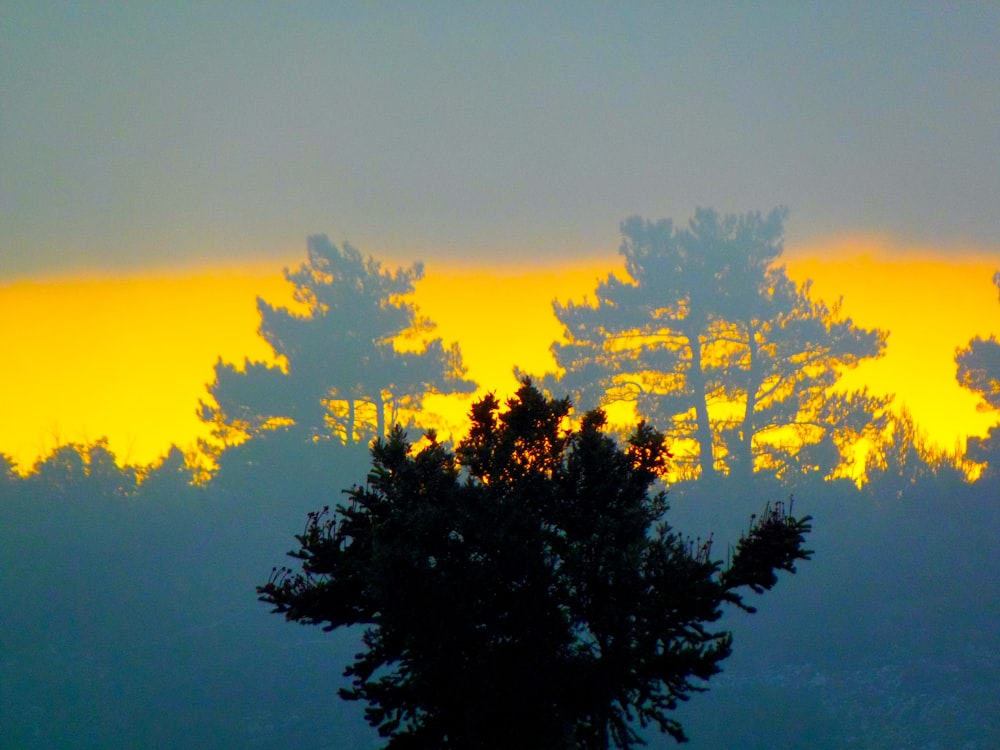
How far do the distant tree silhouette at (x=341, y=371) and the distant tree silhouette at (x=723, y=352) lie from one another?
8.52m

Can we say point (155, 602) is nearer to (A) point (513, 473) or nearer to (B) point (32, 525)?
(B) point (32, 525)

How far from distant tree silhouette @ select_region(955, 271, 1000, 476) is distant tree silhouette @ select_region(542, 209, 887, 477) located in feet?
14.6

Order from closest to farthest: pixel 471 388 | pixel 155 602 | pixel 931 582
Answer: pixel 931 582, pixel 155 602, pixel 471 388

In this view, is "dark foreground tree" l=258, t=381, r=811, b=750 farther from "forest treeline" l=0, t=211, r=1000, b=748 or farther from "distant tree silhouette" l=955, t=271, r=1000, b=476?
"distant tree silhouette" l=955, t=271, r=1000, b=476

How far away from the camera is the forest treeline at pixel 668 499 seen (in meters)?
33.8

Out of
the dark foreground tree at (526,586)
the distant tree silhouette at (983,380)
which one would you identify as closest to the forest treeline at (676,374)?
the distant tree silhouette at (983,380)

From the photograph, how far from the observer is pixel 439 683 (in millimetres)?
12852

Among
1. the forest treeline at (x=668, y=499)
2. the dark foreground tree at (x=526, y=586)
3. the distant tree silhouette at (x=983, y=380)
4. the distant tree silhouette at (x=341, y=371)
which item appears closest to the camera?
the dark foreground tree at (x=526, y=586)

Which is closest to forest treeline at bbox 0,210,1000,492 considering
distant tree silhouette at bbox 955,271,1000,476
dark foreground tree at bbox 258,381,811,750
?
distant tree silhouette at bbox 955,271,1000,476

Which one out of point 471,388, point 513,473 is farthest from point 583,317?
point 513,473

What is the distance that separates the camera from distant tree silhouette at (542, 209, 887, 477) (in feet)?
160

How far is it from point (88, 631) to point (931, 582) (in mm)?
32878

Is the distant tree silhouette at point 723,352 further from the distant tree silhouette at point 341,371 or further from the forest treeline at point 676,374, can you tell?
the distant tree silhouette at point 341,371

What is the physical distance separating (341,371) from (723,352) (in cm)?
2011
